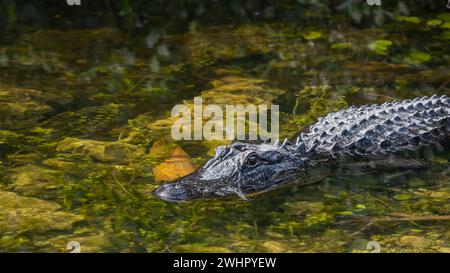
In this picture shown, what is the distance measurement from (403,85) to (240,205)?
8.19 ft

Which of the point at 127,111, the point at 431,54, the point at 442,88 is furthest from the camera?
the point at 431,54

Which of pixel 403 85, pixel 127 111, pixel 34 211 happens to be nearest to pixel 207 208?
pixel 34 211

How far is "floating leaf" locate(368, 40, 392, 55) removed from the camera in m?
8.23

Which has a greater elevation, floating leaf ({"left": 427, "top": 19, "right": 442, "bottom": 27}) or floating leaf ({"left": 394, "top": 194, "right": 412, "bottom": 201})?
floating leaf ({"left": 427, "top": 19, "right": 442, "bottom": 27})

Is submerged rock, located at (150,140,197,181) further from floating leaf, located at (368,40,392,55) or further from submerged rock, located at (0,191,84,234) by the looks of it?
floating leaf, located at (368,40,392,55)

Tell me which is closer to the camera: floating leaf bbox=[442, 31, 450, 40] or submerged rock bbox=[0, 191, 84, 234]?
submerged rock bbox=[0, 191, 84, 234]

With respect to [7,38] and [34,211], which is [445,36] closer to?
[7,38]

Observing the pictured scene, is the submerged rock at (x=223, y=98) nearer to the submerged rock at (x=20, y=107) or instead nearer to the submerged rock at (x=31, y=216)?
the submerged rock at (x=20, y=107)

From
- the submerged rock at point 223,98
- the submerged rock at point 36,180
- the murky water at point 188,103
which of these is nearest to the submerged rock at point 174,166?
the murky water at point 188,103

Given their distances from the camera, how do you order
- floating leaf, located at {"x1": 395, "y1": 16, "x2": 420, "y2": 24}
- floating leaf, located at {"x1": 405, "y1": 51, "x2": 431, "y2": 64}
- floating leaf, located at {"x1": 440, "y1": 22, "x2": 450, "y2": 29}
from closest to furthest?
1. floating leaf, located at {"x1": 405, "y1": 51, "x2": 431, "y2": 64}
2. floating leaf, located at {"x1": 440, "y1": 22, "x2": 450, "y2": 29}
3. floating leaf, located at {"x1": 395, "y1": 16, "x2": 420, "y2": 24}

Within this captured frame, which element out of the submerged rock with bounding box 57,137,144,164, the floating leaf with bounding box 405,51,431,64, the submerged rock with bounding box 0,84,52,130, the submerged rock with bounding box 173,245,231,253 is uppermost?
the floating leaf with bounding box 405,51,431,64

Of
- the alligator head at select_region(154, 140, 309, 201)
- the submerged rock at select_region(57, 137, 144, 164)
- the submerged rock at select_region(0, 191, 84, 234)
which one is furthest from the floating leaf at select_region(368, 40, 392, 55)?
the submerged rock at select_region(0, 191, 84, 234)

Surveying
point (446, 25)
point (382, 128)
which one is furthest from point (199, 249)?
point (446, 25)
